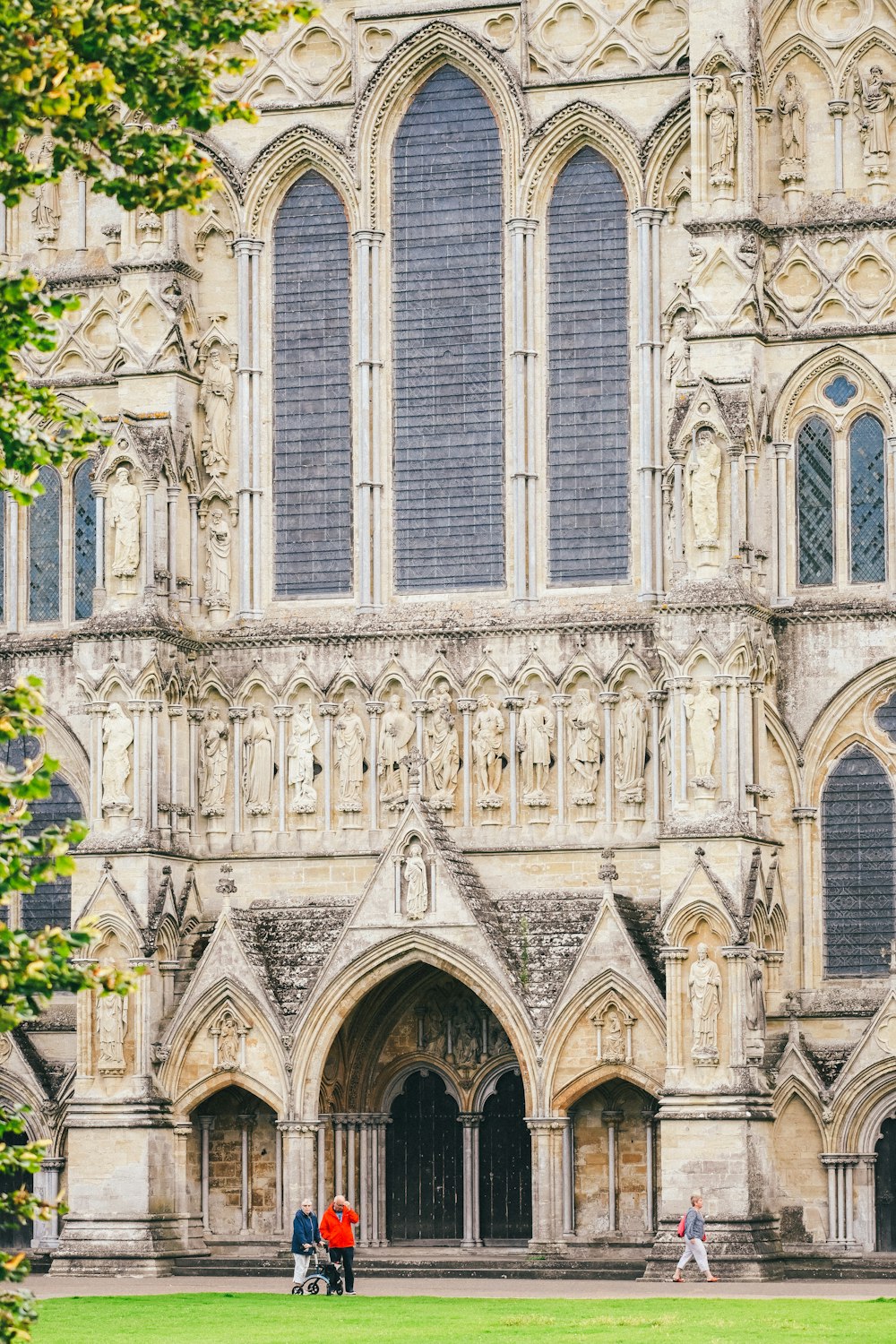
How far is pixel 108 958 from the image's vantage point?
40969mm

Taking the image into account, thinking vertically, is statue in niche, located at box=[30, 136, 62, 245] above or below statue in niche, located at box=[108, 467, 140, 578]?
above

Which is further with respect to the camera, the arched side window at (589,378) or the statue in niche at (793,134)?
the arched side window at (589,378)

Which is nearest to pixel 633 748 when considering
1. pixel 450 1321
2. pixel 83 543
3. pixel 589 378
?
pixel 589 378

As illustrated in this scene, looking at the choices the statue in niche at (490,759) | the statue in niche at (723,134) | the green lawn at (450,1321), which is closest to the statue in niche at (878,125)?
the statue in niche at (723,134)

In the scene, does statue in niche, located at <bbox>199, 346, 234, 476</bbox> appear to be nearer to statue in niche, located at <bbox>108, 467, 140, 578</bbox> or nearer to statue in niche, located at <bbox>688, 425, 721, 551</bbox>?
statue in niche, located at <bbox>108, 467, 140, 578</bbox>

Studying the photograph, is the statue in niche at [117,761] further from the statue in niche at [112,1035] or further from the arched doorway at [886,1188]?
the arched doorway at [886,1188]

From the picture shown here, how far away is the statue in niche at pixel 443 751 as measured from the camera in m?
41.4

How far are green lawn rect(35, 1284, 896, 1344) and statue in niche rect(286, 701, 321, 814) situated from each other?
8449 mm

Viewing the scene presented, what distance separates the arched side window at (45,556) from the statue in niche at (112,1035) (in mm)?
7034

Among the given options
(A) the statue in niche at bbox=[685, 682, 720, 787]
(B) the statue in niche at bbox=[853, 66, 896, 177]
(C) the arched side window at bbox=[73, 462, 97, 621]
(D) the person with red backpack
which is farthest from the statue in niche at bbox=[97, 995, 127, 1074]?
(B) the statue in niche at bbox=[853, 66, 896, 177]

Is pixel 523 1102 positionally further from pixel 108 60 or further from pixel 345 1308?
pixel 108 60

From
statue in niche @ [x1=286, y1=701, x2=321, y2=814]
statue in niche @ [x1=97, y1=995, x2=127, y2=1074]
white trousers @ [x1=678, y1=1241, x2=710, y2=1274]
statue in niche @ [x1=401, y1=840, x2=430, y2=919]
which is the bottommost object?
white trousers @ [x1=678, y1=1241, x2=710, y2=1274]

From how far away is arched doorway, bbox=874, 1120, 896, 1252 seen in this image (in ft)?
127

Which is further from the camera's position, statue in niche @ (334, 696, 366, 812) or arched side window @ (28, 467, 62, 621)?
arched side window @ (28, 467, 62, 621)
